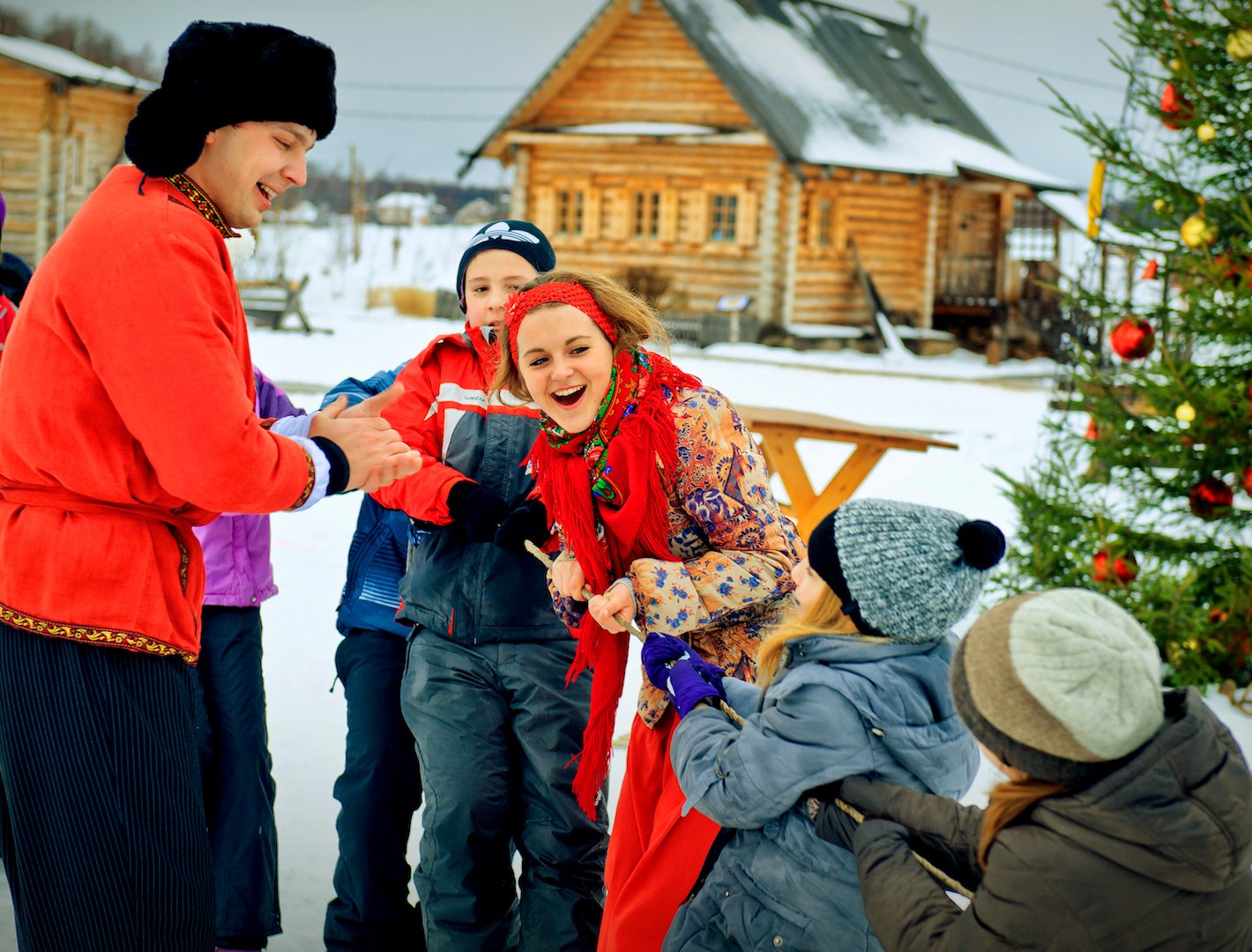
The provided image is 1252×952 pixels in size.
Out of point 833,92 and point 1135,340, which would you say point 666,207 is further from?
point 1135,340

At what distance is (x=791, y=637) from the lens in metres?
1.89

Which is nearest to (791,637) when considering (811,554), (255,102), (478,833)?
(811,554)

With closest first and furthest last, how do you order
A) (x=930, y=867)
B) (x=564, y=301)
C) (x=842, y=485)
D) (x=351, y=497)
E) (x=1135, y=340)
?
1. (x=930, y=867)
2. (x=564, y=301)
3. (x=1135, y=340)
4. (x=842, y=485)
5. (x=351, y=497)

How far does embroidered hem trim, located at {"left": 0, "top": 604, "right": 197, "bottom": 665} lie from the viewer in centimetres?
188

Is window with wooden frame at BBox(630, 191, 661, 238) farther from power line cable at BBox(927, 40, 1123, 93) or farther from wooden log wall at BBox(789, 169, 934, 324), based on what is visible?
power line cable at BBox(927, 40, 1123, 93)

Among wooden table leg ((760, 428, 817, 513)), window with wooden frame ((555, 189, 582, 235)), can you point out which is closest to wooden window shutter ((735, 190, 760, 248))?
window with wooden frame ((555, 189, 582, 235))

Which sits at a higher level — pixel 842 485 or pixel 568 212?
pixel 568 212

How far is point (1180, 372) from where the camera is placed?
178 inches

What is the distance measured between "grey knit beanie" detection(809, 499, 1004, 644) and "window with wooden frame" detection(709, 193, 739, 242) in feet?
67.1

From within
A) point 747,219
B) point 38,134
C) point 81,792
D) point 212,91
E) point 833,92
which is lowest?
point 81,792

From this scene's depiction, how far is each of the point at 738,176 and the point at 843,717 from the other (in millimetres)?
20652

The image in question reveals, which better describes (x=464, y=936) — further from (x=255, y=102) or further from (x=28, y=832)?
(x=255, y=102)

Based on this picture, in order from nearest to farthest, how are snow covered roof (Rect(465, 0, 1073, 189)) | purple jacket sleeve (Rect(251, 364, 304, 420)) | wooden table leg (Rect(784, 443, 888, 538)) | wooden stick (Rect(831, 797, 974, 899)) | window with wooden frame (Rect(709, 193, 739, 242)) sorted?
1. wooden stick (Rect(831, 797, 974, 899))
2. purple jacket sleeve (Rect(251, 364, 304, 420))
3. wooden table leg (Rect(784, 443, 888, 538))
4. snow covered roof (Rect(465, 0, 1073, 189))
5. window with wooden frame (Rect(709, 193, 739, 242))

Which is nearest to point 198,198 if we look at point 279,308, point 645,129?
point 645,129
